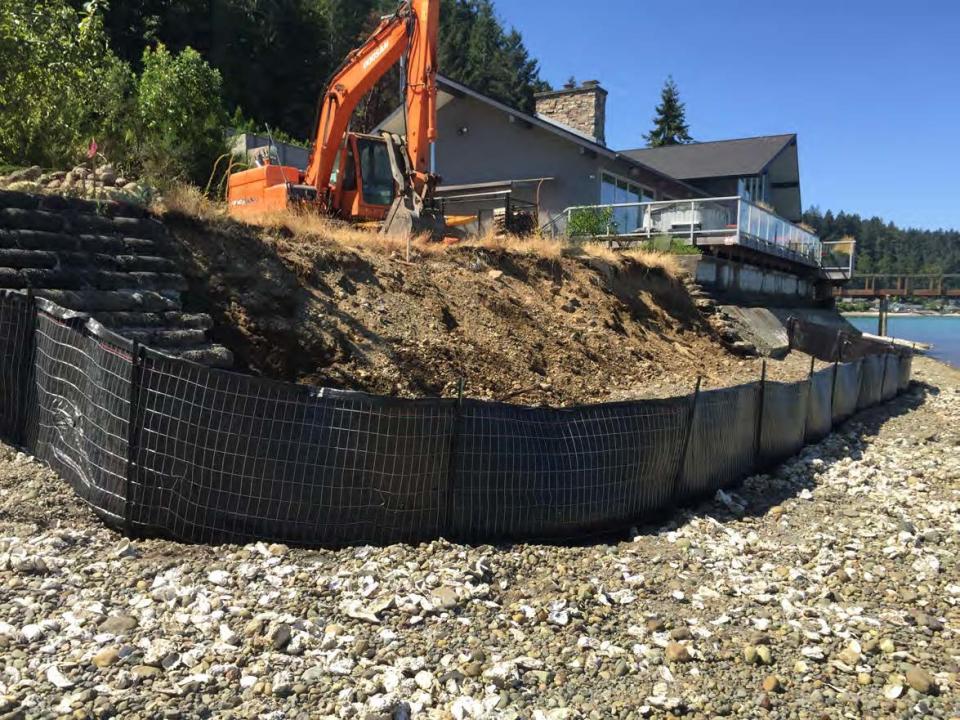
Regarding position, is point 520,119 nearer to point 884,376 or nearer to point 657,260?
point 657,260

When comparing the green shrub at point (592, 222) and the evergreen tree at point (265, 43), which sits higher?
the evergreen tree at point (265, 43)

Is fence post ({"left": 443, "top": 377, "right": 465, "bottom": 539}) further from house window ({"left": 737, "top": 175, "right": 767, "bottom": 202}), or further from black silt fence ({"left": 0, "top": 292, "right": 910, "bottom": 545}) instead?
house window ({"left": 737, "top": 175, "right": 767, "bottom": 202})

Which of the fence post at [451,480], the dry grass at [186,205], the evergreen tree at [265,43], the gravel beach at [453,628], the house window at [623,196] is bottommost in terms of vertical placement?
the gravel beach at [453,628]

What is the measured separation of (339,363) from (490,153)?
16274mm

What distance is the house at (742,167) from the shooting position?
2964cm

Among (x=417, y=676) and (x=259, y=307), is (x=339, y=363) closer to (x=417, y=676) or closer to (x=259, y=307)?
(x=259, y=307)

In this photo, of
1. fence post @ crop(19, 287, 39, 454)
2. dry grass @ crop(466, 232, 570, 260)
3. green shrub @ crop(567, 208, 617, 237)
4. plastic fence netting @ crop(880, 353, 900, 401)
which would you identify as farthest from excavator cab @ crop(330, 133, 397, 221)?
plastic fence netting @ crop(880, 353, 900, 401)

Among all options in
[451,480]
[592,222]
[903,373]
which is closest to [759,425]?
[451,480]

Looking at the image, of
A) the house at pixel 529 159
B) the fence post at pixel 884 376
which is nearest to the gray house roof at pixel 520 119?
the house at pixel 529 159

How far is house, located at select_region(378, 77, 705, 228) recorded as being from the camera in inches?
862

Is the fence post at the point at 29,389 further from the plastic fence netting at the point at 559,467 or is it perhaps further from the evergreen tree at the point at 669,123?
the evergreen tree at the point at 669,123

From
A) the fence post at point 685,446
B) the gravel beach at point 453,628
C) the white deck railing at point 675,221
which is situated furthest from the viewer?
the white deck railing at point 675,221

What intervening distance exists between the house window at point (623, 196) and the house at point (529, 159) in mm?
27

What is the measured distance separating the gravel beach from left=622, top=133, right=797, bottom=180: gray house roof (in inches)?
1044
